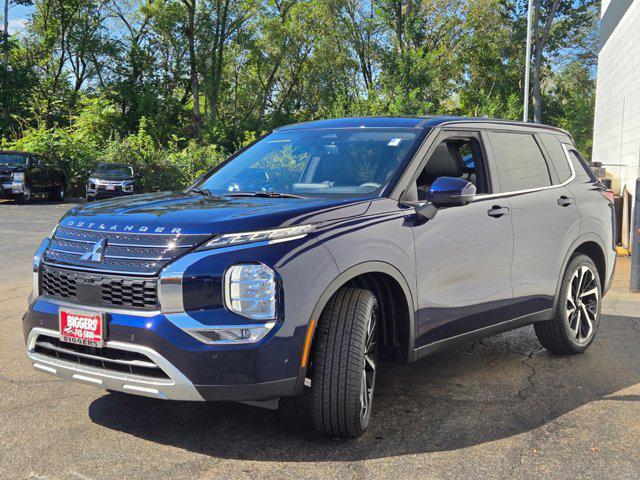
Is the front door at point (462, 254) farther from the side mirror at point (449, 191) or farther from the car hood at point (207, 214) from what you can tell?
the car hood at point (207, 214)

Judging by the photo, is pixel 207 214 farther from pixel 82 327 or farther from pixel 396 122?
pixel 396 122

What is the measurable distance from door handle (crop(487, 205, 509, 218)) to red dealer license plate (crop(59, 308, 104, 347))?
2.56 meters

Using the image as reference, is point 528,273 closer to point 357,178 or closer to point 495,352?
point 495,352

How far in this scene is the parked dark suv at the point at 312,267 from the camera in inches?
131

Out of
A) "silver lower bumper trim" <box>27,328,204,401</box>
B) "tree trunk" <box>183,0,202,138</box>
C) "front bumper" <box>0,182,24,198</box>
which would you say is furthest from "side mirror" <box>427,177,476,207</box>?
"tree trunk" <box>183,0,202,138</box>

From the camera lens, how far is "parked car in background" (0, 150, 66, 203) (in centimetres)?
2280

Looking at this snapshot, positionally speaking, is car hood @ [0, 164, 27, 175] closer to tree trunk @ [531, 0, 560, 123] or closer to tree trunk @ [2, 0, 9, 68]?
tree trunk @ [2, 0, 9, 68]

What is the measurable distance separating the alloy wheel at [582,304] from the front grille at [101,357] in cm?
343

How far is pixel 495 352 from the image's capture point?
5.79 metres

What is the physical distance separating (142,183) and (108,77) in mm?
20408

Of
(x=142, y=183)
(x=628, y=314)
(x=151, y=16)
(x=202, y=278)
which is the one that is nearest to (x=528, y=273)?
(x=202, y=278)

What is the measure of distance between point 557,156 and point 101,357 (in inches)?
153

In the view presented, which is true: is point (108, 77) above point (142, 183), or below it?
above

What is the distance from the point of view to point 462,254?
4387 mm
